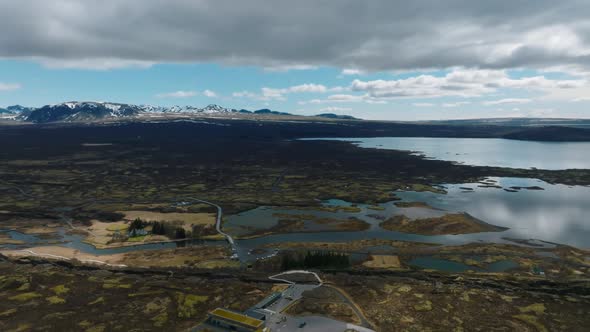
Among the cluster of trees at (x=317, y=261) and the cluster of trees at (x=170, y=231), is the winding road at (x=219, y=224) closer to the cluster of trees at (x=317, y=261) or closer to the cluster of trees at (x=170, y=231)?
the cluster of trees at (x=170, y=231)

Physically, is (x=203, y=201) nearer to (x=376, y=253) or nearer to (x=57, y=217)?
(x=57, y=217)

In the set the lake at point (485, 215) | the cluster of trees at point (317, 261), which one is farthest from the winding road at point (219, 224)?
the cluster of trees at point (317, 261)

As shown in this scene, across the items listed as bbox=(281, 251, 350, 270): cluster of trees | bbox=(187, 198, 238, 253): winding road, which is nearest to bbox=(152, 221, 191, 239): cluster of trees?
bbox=(187, 198, 238, 253): winding road

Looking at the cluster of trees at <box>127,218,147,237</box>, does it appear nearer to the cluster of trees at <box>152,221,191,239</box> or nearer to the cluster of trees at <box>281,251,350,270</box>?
the cluster of trees at <box>152,221,191,239</box>

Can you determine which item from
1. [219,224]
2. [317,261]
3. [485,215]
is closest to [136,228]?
[219,224]

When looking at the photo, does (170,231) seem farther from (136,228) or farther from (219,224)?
(219,224)

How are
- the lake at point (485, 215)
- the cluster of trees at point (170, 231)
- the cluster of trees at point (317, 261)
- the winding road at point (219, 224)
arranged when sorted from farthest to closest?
the cluster of trees at point (170, 231) < the lake at point (485, 215) < the winding road at point (219, 224) < the cluster of trees at point (317, 261)

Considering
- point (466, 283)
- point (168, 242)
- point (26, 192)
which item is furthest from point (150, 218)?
point (466, 283)
